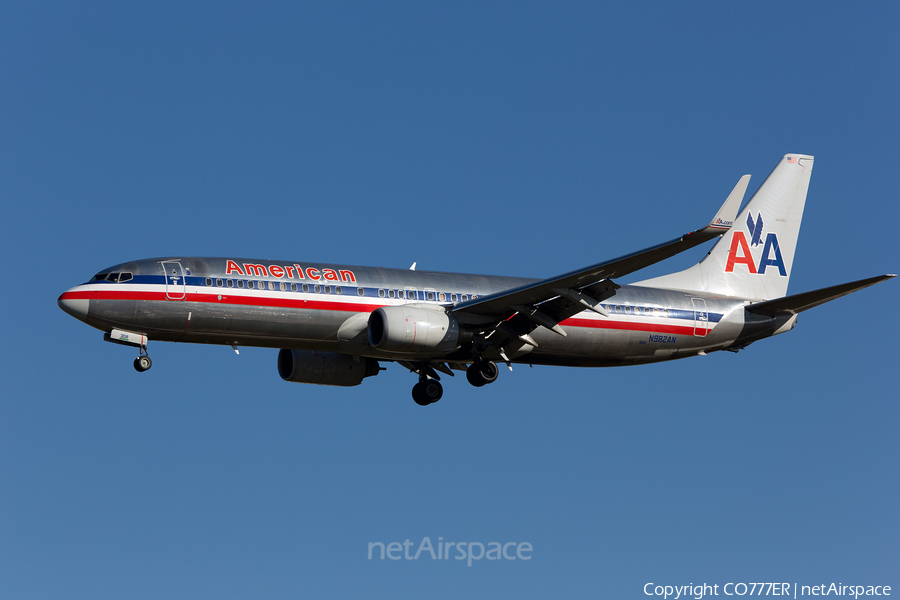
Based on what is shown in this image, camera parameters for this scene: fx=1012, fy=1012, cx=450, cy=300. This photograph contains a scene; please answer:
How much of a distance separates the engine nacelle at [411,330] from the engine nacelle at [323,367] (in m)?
5.02

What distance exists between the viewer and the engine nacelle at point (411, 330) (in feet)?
108

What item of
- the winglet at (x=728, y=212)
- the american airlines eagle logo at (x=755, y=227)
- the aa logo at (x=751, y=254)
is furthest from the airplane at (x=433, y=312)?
the american airlines eagle logo at (x=755, y=227)

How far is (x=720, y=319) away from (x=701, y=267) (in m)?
3.07

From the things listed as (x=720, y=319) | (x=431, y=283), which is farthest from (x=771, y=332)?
(x=431, y=283)

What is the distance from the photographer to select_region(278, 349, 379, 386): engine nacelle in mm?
38094

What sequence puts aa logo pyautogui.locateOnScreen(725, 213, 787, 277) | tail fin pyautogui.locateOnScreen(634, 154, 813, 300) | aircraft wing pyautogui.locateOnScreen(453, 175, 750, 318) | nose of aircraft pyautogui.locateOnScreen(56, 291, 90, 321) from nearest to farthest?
aircraft wing pyautogui.locateOnScreen(453, 175, 750, 318) → nose of aircraft pyautogui.locateOnScreen(56, 291, 90, 321) → tail fin pyautogui.locateOnScreen(634, 154, 813, 300) → aa logo pyautogui.locateOnScreen(725, 213, 787, 277)

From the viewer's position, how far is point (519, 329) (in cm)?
3525

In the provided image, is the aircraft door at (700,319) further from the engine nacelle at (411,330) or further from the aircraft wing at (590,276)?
the engine nacelle at (411,330)

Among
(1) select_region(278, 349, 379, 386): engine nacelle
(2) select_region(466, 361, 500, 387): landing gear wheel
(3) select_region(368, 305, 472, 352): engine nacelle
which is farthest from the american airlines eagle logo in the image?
(1) select_region(278, 349, 379, 386): engine nacelle

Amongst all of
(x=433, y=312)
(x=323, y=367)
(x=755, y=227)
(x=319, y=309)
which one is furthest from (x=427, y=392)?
(x=755, y=227)

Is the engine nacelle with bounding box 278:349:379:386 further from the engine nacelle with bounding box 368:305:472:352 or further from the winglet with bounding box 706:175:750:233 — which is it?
the winglet with bounding box 706:175:750:233

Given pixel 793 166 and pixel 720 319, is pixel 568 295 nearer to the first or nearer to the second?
pixel 720 319

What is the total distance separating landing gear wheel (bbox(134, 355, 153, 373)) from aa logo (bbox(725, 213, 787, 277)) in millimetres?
23449

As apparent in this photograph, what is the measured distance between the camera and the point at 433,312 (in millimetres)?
33969
